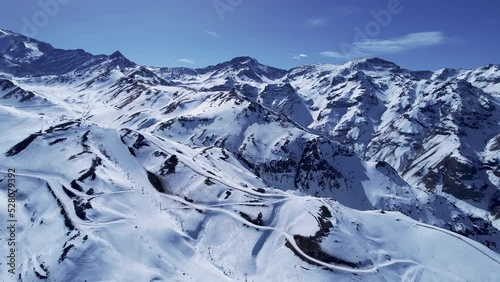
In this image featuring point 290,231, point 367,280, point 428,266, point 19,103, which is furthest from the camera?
point 19,103

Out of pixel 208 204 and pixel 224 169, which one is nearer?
pixel 208 204

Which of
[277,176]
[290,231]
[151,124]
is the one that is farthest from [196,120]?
[290,231]

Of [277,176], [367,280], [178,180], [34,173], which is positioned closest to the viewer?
[367,280]

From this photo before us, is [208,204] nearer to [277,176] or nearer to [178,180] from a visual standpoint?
[178,180]

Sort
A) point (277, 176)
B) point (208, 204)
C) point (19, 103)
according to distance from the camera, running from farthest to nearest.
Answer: point (19, 103) → point (277, 176) → point (208, 204)

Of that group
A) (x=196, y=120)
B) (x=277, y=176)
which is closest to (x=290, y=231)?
(x=277, y=176)

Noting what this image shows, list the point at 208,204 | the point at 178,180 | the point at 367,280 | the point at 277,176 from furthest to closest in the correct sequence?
the point at 277,176, the point at 178,180, the point at 208,204, the point at 367,280

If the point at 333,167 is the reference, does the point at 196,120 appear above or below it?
above

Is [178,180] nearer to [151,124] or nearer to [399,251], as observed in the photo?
[399,251]

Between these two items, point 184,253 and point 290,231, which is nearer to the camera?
point 184,253
